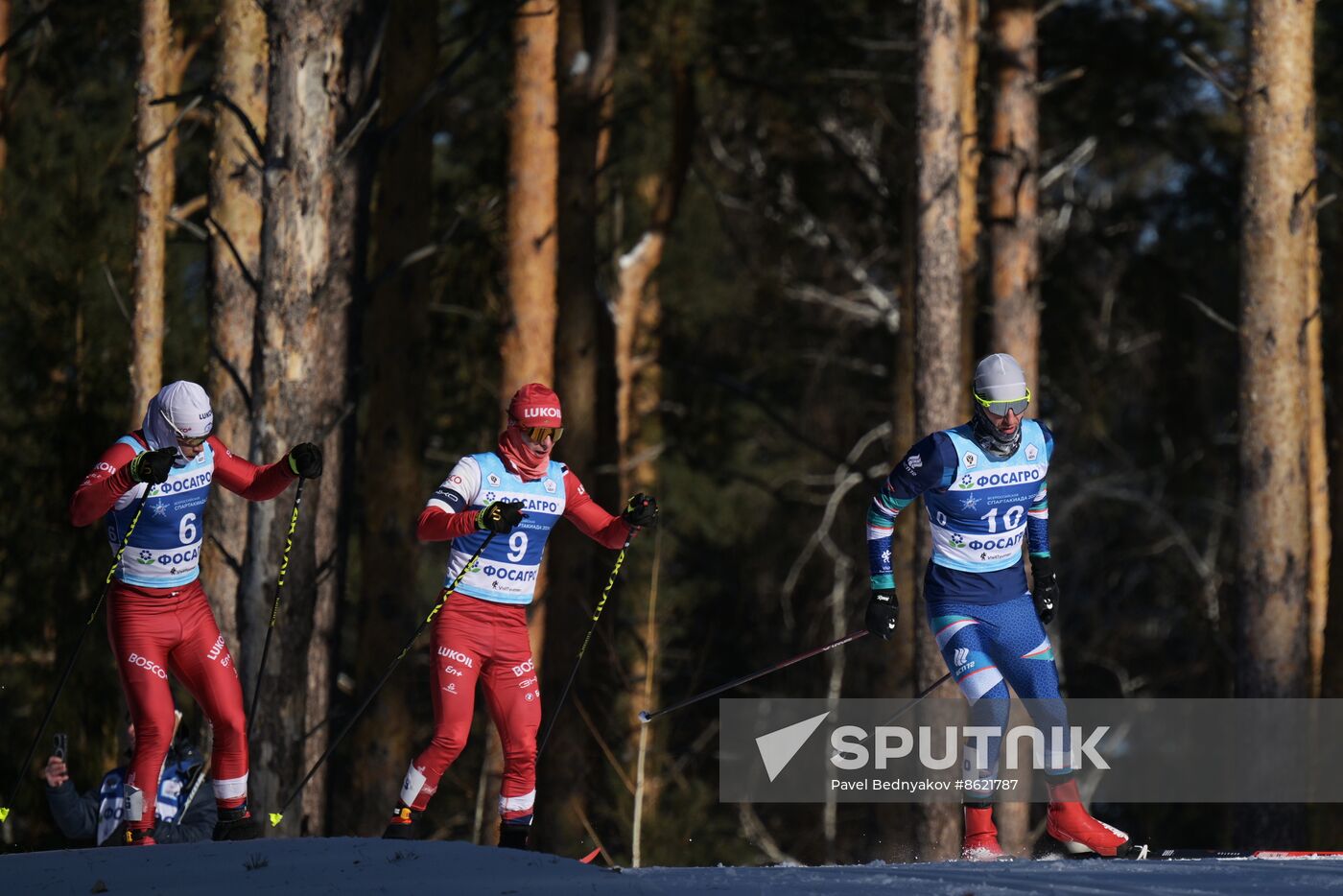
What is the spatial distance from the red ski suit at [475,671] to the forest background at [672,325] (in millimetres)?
1569

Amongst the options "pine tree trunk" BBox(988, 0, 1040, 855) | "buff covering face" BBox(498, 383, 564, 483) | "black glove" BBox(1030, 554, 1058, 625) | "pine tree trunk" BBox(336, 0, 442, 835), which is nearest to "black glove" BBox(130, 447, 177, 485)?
"buff covering face" BBox(498, 383, 564, 483)

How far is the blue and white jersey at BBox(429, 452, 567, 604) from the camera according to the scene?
27.7 ft

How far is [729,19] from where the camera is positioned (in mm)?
21328

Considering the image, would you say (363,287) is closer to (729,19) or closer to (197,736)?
(197,736)

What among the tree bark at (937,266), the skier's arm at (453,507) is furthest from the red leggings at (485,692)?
the tree bark at (937,266)

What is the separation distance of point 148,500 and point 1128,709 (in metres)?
20.7

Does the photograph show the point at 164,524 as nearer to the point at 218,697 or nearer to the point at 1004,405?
the point at 218,697

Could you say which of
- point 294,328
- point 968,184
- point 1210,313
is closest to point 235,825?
point 294,328

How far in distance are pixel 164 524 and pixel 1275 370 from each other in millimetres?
7910

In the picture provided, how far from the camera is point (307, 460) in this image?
27.5ft

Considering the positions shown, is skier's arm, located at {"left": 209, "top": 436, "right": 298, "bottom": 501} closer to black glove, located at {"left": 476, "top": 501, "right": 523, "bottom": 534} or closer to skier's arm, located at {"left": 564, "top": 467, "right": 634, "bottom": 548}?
black glove, located at {"left": 476, "top": 501, "right": 523, "bottom": 534}

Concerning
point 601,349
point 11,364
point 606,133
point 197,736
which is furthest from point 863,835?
point 197,736

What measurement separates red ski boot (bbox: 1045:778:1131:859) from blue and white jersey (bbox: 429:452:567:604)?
2796 mm

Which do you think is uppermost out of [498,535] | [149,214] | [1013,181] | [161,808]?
[1013,181]
